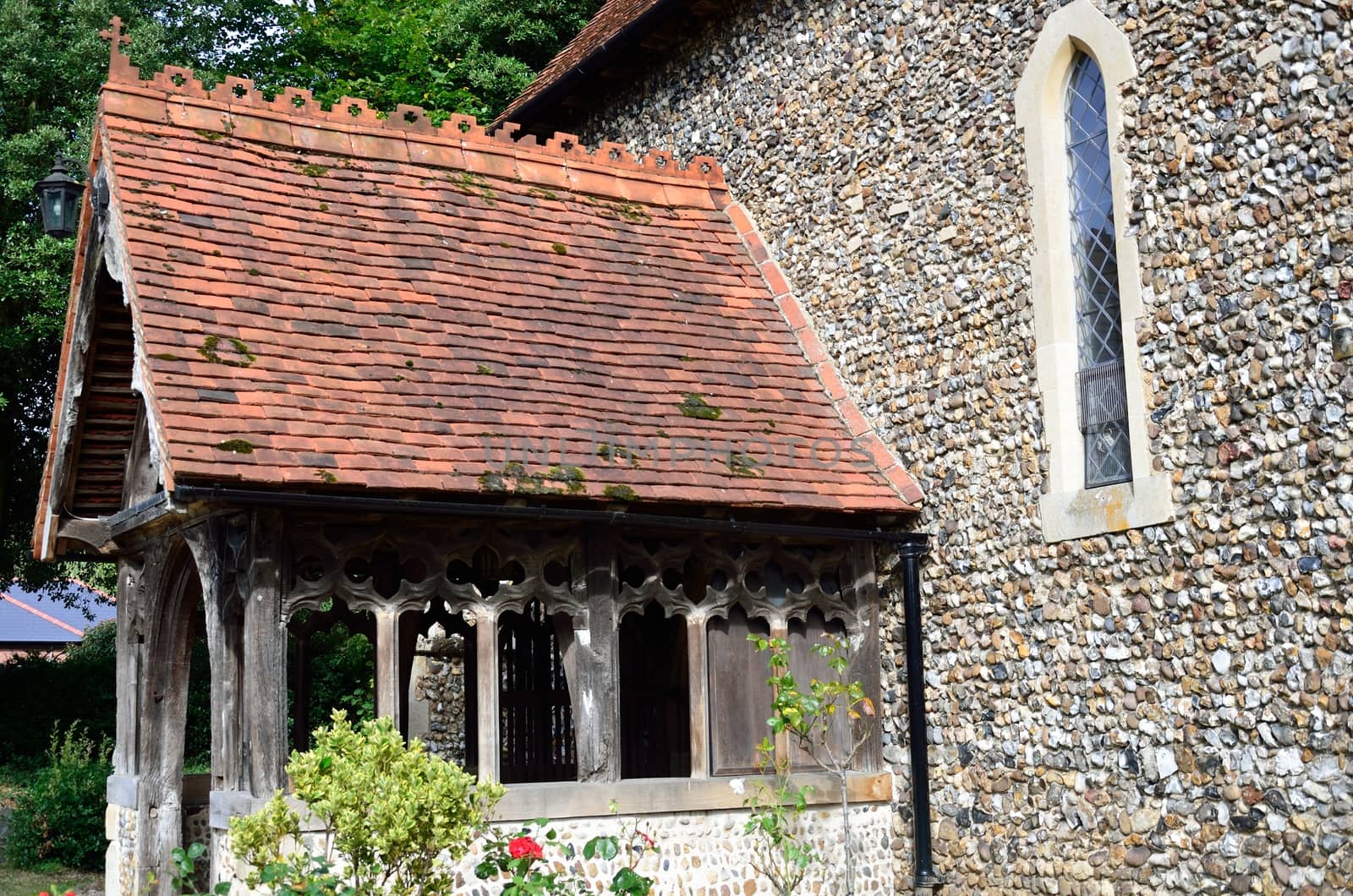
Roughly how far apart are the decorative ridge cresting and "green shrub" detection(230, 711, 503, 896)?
527 centimetres

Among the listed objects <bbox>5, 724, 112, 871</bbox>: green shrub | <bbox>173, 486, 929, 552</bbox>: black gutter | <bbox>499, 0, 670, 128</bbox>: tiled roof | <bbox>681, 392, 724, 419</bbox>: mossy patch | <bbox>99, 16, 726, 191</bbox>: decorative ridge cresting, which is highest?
<bbox>499, 0, 670, 128</bbox>: tiled roof

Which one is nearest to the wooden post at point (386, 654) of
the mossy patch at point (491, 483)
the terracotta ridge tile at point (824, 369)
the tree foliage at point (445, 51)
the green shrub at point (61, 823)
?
the mossy patch at point (491, 483)

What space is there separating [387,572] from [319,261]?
101 inches

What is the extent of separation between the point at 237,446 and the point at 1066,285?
4940 millimetres

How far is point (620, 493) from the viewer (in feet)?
Result: 28.2

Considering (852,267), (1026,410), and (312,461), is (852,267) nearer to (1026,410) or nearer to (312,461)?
(1026,410)

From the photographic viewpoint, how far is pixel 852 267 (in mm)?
10438

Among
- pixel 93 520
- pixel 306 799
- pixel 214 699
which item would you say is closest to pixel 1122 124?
pixel 306 799

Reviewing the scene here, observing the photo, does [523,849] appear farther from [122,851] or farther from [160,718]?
[122,851]

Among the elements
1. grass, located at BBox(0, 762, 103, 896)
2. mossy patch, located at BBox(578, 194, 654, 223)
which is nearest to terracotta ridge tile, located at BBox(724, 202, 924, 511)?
mossy patch, located at BBox(578, 194, 654, 223)

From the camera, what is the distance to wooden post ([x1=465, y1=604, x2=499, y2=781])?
8.51 m

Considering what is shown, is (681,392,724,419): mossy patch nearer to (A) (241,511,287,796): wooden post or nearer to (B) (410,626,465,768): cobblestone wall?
(A) (241,511,287,796): wooden post

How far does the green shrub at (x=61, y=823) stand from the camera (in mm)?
A: 14117

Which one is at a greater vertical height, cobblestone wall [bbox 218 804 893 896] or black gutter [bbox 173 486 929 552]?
black gutter [bbox 173 486 929 552]
